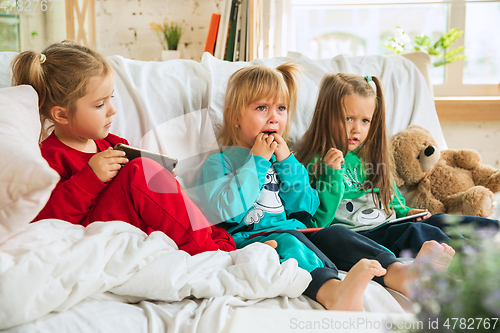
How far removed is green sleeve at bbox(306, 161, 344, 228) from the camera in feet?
3.58

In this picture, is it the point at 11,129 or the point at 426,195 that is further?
the point at 426,195

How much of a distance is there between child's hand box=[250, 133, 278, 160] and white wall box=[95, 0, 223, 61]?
147cm

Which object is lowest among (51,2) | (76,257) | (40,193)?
(76,257)

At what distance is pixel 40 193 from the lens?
0.54m

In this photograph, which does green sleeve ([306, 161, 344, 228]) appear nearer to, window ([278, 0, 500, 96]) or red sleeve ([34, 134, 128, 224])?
red sleeve ([34, 134, 128, 224])

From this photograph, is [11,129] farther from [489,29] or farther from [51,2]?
[489,29]

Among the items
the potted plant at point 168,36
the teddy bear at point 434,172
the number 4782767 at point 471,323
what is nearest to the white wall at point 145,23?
the potted plant at point 168,36

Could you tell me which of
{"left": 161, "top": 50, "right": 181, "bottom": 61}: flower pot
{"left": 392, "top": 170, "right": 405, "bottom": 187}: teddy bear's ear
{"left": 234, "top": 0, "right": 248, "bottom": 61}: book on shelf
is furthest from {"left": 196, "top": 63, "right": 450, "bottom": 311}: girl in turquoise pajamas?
{"left": 161, "top": 50, "right": 181, "bottom": 61}: flower pot


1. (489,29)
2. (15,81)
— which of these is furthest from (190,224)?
(489,29)

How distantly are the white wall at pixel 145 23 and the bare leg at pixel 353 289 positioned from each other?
76.3 inches

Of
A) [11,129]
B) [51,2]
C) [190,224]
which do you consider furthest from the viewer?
[51,2]

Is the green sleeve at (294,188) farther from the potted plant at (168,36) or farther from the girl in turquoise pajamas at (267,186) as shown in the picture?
the potted plant at (168,36)

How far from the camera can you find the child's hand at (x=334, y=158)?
1099 millimetres

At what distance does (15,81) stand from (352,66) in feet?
3.39
